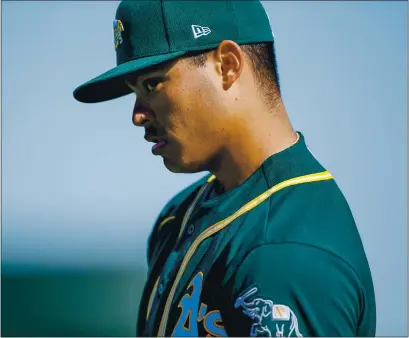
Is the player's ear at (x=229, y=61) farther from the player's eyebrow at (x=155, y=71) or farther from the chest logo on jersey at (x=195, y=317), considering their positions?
the chest logo on jersey at (x=195, y=317)

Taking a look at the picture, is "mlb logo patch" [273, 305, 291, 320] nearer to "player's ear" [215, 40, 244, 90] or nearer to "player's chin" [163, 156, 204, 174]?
"player's chin" [163, 156, 204, 174]

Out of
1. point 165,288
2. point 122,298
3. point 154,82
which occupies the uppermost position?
point 154,82

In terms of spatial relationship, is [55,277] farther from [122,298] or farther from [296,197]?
[296,197]

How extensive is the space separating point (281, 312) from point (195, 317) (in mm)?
392

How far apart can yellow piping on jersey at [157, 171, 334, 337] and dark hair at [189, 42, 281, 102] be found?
0.34m

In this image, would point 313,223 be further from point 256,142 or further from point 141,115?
point 141,115

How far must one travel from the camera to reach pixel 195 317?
2.42 m

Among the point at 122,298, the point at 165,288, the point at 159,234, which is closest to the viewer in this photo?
the point at 165,288

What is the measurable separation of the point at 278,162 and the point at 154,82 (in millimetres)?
514

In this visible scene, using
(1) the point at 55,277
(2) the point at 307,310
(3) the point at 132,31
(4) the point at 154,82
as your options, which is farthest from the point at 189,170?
(1) the point at 55,277

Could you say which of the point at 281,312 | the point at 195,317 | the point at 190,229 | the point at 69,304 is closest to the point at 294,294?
the point at 281,312

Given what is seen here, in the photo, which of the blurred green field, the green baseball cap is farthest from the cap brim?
the blurred green field

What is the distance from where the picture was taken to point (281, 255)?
2.20 meters

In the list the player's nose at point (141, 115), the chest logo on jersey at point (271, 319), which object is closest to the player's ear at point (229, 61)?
the player's nose at point (141, 115)
